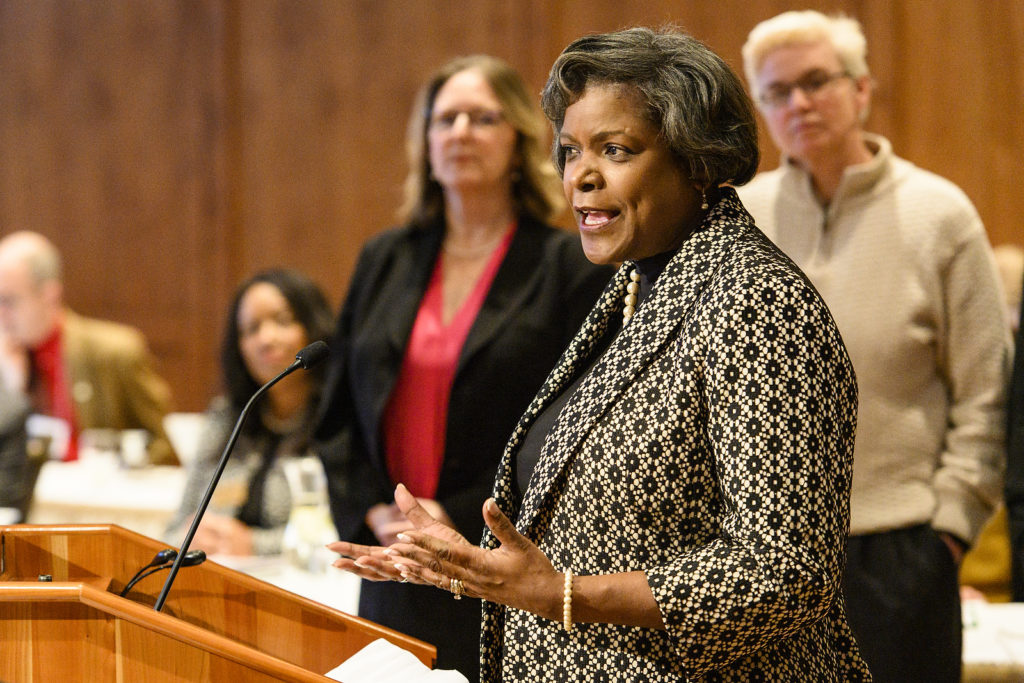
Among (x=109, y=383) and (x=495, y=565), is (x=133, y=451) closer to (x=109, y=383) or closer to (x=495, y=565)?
(x=109, y=383)

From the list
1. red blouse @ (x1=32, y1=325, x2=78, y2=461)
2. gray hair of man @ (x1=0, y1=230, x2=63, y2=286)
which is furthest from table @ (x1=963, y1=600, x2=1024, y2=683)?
gray hair of man @ (x1=0, y1=230, x2=63, y2=286)

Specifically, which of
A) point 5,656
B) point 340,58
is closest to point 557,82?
point 5,656

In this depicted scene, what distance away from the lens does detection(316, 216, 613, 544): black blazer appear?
2.41m

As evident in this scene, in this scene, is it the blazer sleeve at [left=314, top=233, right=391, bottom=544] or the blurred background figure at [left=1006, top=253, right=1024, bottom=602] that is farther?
the blazer sleeve at [left=314, top=233, right=391, bottom=544]

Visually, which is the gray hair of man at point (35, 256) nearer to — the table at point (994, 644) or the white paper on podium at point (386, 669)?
the table at point (994, 644)

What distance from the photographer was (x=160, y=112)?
6738 mm

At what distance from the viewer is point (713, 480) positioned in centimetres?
134

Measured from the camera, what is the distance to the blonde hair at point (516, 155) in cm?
263

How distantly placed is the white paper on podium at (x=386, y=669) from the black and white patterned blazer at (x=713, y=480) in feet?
0.54

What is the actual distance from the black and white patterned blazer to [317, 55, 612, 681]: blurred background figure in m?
0.89

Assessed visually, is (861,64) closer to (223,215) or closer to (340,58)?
(340,58)

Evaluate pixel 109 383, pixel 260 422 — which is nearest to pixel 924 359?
pixel 260 422

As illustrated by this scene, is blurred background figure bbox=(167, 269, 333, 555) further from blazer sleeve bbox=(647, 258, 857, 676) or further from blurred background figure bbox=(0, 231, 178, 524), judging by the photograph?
blazer sleeve bbox=(647, 258, 857, 676)

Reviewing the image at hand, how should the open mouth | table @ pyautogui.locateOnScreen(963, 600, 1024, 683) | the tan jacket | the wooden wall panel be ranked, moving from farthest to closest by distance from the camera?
the wooden wall panel, the tan jacket, table @ pyautogui.locateOnScreen(963, 600, 1024, 683), the open mouth
